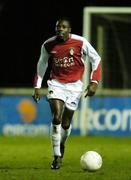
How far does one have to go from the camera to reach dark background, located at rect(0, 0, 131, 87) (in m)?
38.4

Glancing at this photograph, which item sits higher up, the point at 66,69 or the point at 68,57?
the point at 68,57

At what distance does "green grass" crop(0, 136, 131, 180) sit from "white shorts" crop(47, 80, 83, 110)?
1.07 m

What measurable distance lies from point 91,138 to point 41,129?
224cm

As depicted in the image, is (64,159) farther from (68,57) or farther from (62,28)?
(62,28)

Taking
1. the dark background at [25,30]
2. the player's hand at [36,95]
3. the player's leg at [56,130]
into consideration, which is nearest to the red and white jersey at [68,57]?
the player's hand at [36,95]

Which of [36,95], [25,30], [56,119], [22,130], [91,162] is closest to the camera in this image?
[91,162]

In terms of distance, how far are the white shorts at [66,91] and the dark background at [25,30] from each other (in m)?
23.4

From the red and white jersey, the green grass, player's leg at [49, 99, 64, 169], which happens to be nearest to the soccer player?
the red and white jersey

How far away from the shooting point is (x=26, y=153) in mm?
18312

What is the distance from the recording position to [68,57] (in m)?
14.4

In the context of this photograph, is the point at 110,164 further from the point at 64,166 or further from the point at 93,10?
the point at 93,10

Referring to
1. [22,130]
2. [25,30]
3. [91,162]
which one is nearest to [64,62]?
[91,162]

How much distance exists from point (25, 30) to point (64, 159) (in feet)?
79.2

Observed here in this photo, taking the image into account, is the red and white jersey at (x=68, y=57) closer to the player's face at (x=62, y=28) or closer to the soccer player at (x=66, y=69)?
the soccer player at (x=66, y=69)
